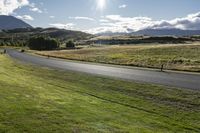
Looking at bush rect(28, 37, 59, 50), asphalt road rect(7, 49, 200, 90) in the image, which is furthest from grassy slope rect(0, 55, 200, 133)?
bush rect(28, 37, 59, 50)

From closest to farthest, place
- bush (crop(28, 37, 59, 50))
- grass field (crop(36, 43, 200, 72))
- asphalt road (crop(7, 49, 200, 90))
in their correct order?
asphalt road (crop(7, 49, 200, 90)) < grass field (crop(36, 43, 200, 72)) < bush (crop(28, 37, 59, 50))

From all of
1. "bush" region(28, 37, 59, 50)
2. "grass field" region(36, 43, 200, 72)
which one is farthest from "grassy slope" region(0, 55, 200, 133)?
"bush" region(28, 37, 59, 50)

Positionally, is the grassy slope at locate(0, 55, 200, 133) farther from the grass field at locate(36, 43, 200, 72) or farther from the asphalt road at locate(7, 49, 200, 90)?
the grass field at locate(36, 43, 200, 72)

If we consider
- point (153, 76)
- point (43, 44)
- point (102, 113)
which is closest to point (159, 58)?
A: point (153, 76)

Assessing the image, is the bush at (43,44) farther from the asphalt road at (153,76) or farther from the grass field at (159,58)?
the asphalt road at (153,76)

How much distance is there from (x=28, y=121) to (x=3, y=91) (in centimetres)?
610

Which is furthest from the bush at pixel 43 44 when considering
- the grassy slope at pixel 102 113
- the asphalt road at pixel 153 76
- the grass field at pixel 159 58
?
the grassy slope at pixel 102 113

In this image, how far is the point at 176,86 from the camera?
25734 mm

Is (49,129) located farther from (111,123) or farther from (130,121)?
(130,121)

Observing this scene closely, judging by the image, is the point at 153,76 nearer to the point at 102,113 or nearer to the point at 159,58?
the point at 102,113

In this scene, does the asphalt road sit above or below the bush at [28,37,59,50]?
below

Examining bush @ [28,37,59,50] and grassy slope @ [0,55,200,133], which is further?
bush @ [28,37,59,50]

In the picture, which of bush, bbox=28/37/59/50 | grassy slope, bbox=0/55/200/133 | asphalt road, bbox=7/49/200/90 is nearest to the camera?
grassy slope, bbox=0/55/200/133

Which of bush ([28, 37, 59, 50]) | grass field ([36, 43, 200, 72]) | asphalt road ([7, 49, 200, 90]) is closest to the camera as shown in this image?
asphalt road ([7, 49, 200, 90])
